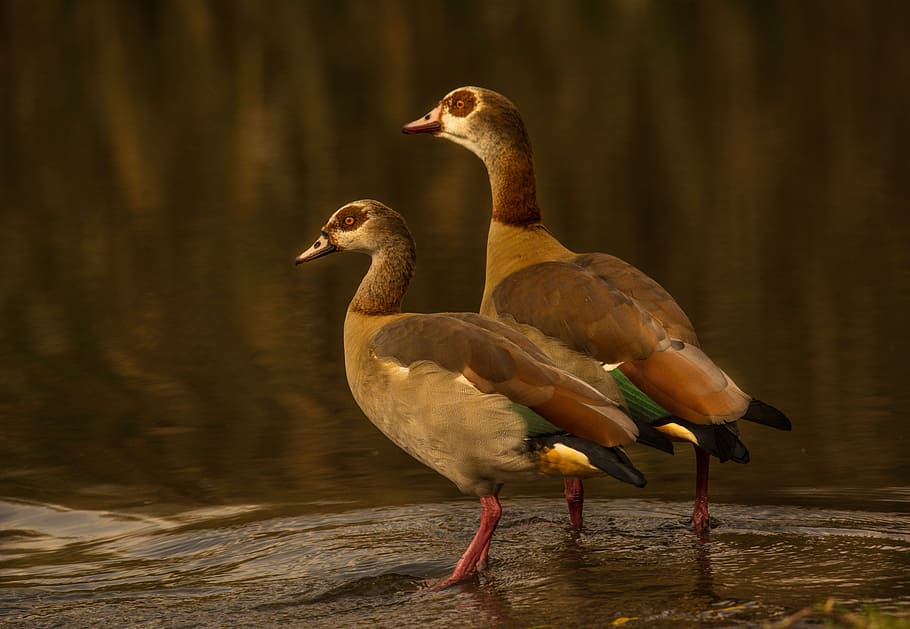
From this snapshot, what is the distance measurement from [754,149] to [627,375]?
50.5 feet

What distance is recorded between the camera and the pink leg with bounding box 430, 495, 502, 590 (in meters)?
7.57

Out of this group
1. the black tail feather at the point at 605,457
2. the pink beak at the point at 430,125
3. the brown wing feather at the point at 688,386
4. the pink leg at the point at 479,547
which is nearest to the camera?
the black tail feather at the point at 605,457

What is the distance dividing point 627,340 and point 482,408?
983 mm

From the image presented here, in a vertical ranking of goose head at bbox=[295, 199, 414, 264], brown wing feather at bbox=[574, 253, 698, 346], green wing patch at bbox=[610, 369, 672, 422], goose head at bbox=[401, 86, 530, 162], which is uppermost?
goose head at bbox=[401, 86, 530, 162]

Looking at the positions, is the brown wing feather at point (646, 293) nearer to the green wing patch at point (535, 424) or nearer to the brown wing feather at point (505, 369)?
the brown wing feather at point (505, 369)

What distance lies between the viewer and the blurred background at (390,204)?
404 inches

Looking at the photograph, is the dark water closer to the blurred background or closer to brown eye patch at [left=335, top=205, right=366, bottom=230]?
the blurred background

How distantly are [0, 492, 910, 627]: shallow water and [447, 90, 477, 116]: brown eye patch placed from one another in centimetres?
230

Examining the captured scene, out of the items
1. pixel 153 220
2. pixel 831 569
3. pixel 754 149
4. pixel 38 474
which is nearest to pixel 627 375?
pixel 831 569

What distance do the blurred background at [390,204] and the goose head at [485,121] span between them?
1899 mm

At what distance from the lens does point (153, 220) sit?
803 inches

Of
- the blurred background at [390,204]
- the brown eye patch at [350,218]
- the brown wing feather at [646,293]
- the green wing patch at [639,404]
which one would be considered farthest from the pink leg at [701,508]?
the brown eye patch at [350,218]

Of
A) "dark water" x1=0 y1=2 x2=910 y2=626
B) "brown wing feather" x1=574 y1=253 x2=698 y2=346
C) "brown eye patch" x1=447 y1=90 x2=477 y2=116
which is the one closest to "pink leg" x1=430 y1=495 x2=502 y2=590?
"dark water" x1=0 y1=2 x2=910 y2=626

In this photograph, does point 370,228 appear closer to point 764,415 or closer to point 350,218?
point 350,218
